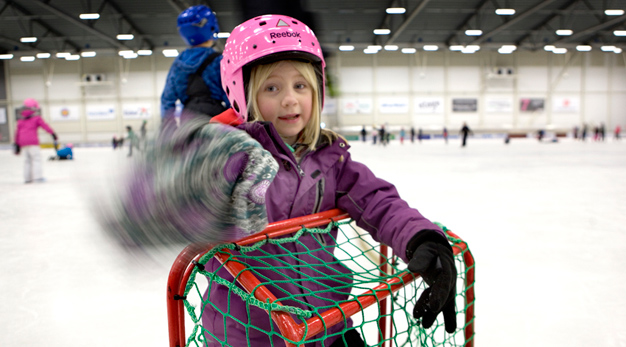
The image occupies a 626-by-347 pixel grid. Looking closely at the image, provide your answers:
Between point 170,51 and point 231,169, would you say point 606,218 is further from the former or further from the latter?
point 170,51

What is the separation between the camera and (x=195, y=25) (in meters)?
Result: 2.07

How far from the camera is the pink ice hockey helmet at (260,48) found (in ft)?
3.04

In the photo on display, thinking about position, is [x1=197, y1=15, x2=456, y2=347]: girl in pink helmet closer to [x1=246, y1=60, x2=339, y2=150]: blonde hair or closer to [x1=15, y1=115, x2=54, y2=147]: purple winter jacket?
[x1=246, y1=60, x2=339, y2=150]: blonde hair

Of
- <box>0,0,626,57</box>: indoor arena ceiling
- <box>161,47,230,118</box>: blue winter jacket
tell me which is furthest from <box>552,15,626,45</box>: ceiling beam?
A: <box>161,47,230,118</box>: blue winter jacket

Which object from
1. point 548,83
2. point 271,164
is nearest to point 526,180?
point 271,164

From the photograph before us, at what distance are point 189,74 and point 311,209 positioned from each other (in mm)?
1346

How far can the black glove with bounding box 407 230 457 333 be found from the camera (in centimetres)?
78

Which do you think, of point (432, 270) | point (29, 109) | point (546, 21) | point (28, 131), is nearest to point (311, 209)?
point (432, 270)

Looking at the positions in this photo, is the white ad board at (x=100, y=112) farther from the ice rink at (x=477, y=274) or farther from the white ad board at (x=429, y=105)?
the ice rink at (x=477, y=274)

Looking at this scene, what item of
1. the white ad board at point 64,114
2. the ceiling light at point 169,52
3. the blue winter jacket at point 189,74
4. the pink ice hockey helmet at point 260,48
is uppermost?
the ceiling light at point 169,52

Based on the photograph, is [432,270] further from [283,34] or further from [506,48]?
[506,48]

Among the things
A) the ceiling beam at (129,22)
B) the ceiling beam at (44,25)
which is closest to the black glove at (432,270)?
the ceiling beam at (129,22)

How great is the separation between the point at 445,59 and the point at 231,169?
85.5 feet

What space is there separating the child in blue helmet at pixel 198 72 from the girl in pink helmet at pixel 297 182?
988 mm
